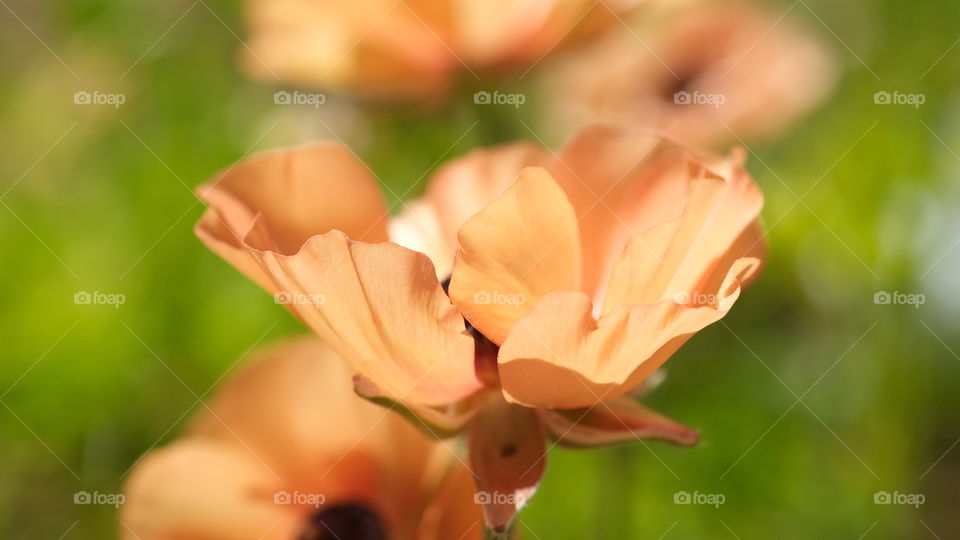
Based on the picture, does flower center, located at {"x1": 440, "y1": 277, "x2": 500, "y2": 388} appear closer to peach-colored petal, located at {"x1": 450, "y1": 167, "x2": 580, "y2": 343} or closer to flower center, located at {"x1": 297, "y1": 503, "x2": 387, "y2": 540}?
peach-colored petal, located at {"x1": 450, "y1": 167, "x2": 580, "y2": 343}

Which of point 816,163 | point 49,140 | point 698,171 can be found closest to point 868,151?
point 816,163

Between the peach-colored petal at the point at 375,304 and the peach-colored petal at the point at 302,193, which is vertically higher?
the peach-colored petal at the point at 302,193

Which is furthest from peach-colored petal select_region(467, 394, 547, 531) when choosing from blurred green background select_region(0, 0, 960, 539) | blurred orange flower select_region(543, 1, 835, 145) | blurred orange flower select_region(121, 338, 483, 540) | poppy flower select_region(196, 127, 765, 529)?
blurred orange flower select_region(543, 1, 835, 145)

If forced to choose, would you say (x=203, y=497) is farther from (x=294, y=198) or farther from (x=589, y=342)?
(x=589, y=342)

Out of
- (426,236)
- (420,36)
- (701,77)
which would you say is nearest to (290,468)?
(426,236)

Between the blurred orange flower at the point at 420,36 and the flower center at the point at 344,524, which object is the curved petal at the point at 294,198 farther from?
the blurred orange flower at the point at 420,36

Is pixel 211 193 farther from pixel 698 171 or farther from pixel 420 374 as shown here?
pixel 698 171

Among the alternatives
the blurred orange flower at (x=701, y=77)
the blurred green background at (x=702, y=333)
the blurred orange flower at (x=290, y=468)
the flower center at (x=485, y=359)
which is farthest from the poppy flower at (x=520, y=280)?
the blurred orange flower at (x=701, y=77)

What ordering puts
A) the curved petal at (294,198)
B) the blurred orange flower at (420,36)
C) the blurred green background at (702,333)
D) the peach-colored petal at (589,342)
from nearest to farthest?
the peach-colored petal at (589,342)
the curved petal at (294,198)
the blurred orange flower at (420,36)
the blurred green background at (702,333)
